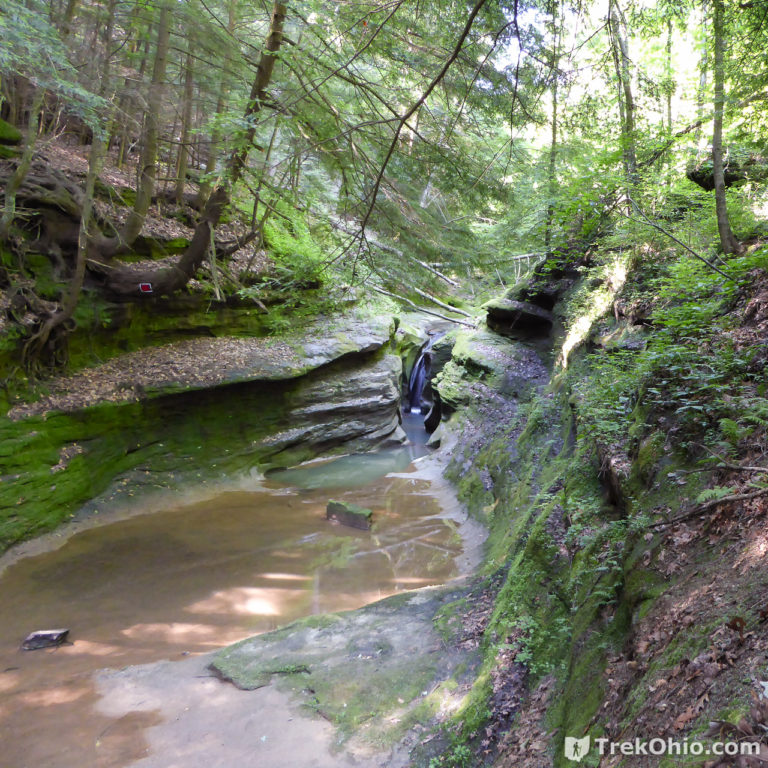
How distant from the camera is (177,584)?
7.53 metres

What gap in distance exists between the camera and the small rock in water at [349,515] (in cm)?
974

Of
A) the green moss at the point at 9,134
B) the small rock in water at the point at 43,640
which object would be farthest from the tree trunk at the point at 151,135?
the small rock in water at the point at 43,640

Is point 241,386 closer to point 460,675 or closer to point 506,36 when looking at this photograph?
point 460,675

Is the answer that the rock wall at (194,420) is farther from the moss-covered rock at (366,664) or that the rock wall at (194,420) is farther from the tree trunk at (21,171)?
the moss-covered rock at (366,664)

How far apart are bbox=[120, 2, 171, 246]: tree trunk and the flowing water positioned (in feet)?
20.3

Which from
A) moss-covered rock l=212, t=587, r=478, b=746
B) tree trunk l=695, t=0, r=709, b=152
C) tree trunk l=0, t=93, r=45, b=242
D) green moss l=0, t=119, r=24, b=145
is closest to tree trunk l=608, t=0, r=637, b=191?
tree trunk l=695, t=0, r=709, b=152

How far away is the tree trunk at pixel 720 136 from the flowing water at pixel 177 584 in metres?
6.30

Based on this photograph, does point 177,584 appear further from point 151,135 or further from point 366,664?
point 151,135

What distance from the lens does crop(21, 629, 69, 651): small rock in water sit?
596cm

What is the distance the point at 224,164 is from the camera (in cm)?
634

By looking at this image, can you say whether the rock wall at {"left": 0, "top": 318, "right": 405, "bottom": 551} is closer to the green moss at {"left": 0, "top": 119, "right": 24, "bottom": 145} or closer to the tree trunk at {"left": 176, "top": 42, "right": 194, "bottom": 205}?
the tree trunk at {"left": 176, "top": 42, "right": 194, "bottom": 205}

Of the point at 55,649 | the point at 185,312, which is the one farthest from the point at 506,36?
the point at 185,312

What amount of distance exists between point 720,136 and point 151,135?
9565 mm

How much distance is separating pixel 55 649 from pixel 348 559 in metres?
4.36
